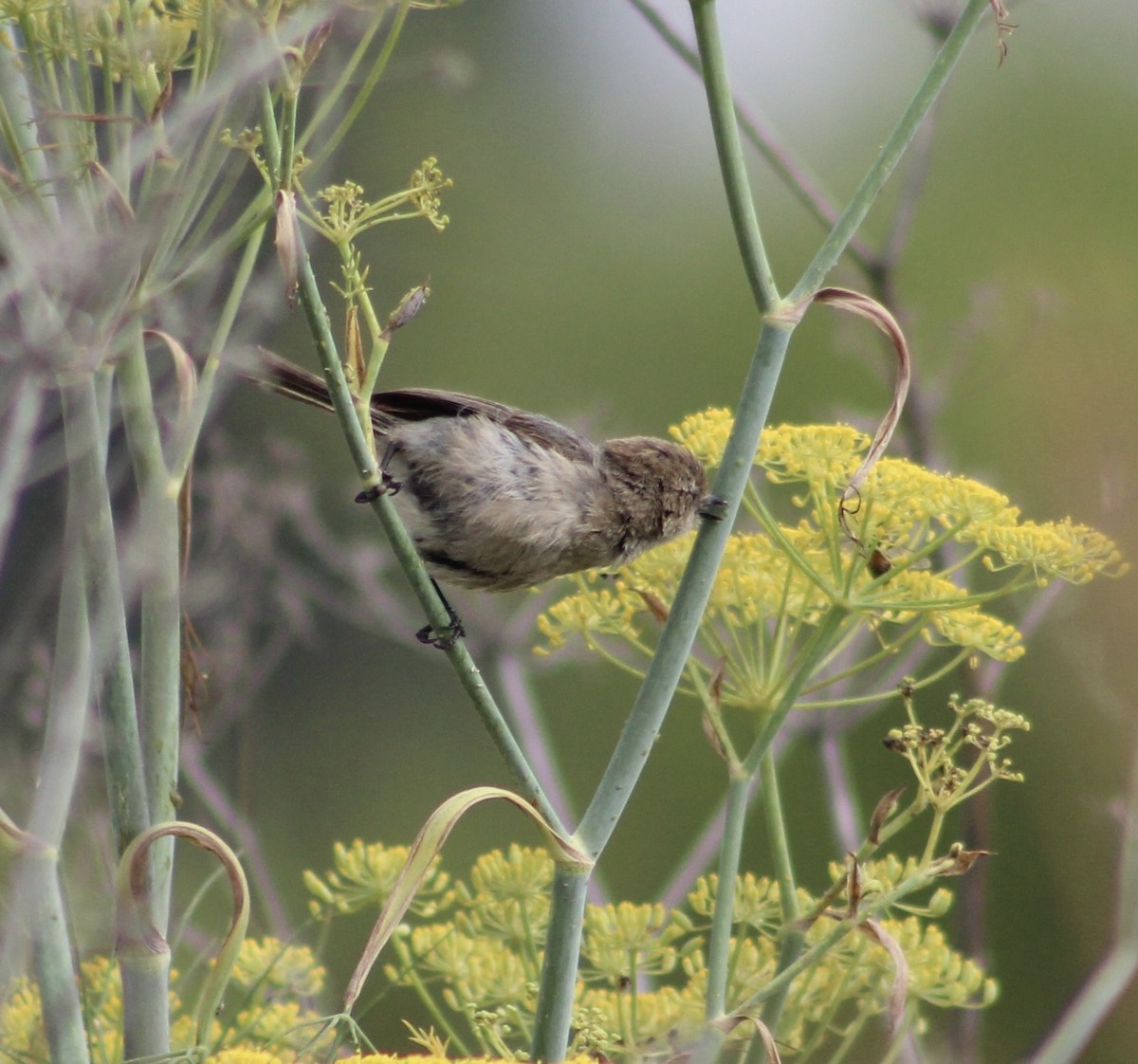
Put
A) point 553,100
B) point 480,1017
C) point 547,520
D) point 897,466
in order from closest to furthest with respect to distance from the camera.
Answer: point 480,1017 < point 897,466 < point 547,520 < point 553,100

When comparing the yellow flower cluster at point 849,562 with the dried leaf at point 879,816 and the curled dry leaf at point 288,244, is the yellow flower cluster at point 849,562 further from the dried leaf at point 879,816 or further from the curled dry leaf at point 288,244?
the curled dry leaf at point 288,244

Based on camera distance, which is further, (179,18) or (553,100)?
(553,100)

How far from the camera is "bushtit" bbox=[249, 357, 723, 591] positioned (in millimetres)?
2359

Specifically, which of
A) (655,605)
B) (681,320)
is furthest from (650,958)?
→ (681,320)

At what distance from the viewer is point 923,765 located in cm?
155

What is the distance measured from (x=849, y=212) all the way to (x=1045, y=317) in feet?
7.09

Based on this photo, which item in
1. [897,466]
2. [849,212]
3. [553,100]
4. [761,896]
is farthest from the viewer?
[553,100]

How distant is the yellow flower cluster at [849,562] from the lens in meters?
1.64

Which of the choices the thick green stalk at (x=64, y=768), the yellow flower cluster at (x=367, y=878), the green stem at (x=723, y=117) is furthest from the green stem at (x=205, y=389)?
the yellow flower cluster at (x=367, y=878)

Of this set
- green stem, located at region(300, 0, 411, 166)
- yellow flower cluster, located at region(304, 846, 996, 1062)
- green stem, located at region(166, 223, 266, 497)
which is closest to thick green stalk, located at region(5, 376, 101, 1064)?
green stem, located at region(166, 223, 266, 497)

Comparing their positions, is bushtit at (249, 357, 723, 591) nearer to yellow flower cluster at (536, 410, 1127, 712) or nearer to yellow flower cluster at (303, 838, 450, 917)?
yellow flower cluster at (536, 410, 1127, 712)

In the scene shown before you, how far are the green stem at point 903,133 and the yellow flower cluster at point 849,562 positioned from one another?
1.29 ft

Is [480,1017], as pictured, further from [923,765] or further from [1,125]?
[1,125]

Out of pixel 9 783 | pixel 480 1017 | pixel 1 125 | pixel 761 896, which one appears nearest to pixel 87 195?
pixel 1 125
